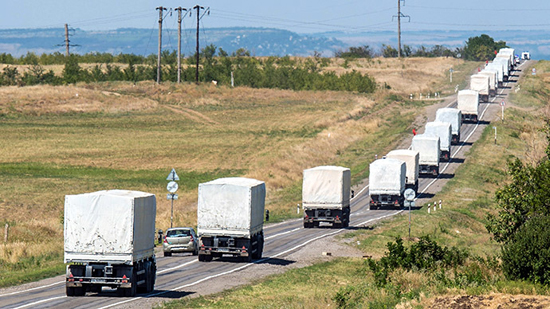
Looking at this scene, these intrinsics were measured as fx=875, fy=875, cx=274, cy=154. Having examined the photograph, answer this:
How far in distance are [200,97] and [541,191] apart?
108 metres

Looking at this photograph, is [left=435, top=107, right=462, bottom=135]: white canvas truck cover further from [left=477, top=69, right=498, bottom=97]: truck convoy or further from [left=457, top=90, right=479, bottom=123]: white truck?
[left=477, top=69, right=498, bottom=97]: truck convoy

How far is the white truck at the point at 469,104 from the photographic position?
10500 cm

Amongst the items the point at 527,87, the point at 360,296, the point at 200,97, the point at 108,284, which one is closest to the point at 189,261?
the point at 108,284

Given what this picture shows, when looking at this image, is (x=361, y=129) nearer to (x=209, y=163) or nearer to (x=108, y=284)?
(x=209, y=163)

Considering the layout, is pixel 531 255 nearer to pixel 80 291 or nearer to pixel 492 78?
pixel 80 291

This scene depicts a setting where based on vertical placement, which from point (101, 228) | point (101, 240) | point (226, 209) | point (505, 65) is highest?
point (505, 65)

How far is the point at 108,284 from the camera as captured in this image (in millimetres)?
28297

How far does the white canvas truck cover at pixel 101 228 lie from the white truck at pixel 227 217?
29.8 ft

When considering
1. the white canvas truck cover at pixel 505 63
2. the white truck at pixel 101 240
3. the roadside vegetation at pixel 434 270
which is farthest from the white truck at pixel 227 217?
the white canvas truck cover at pixel 505 63

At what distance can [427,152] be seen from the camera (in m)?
80.2

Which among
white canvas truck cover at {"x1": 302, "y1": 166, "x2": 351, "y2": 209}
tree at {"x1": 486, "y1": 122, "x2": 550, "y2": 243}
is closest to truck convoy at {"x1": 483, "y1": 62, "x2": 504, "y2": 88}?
white canvas truck cover at {"x1": 302, "y1": 166, "x2": 351, "y2": 209}

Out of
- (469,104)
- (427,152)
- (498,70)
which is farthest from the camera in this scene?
(498,70)

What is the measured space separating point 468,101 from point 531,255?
8544 cm

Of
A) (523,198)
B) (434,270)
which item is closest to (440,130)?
(523,198)
